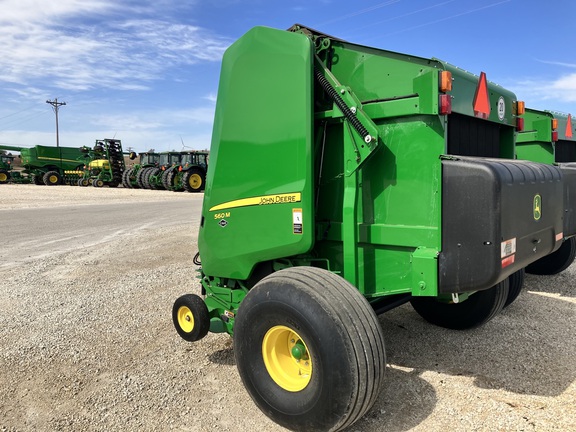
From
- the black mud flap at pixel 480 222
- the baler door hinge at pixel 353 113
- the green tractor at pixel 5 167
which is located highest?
the green tractor at pixel 5 167

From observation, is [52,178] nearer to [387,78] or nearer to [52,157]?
[52,157]

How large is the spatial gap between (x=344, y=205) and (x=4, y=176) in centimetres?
3826

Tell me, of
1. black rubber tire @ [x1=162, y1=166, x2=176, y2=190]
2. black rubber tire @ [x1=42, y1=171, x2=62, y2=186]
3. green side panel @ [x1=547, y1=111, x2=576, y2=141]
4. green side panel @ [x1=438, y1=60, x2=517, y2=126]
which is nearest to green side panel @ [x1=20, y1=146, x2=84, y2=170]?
black rubber tire @ [x1=42, y1=171, x2=62, y2=186]

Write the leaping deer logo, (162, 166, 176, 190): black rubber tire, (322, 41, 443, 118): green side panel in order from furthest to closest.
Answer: (162, 166, 176, 190): black rubber tire → the leaping deer logo → (322, 41, 443, 118): green side panel

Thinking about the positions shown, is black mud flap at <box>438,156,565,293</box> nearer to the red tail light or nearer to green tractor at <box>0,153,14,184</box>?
the red tail light

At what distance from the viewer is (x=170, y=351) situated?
3918 mm

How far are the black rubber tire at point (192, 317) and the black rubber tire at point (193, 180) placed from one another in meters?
22.1

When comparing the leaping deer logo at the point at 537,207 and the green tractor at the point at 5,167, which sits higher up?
the green tractor at the point at 5,167

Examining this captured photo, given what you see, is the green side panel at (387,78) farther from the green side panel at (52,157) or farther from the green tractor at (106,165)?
the green side panel at (52,157)

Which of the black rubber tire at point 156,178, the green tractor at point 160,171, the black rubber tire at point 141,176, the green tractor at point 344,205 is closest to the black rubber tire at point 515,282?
the green tractor at point 344,205

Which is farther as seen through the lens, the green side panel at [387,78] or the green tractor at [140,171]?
the green tractor at [140,171]

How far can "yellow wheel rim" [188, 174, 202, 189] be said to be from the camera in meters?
25.6

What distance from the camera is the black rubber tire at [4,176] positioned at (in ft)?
113

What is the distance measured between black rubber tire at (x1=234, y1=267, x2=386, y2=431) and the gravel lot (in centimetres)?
27
